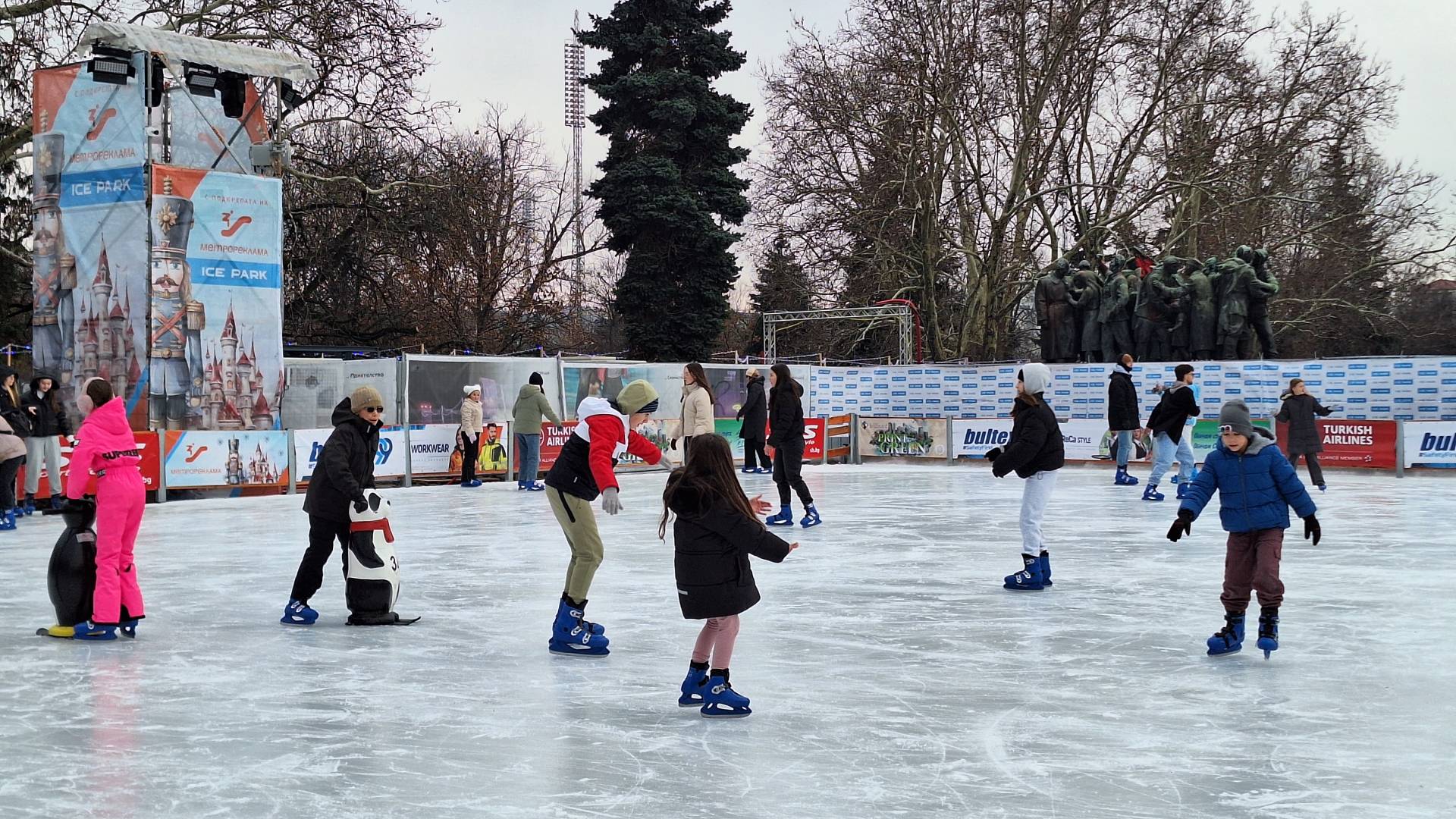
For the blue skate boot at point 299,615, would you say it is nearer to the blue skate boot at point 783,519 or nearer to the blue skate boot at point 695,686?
the blue skate boot at point 695,686

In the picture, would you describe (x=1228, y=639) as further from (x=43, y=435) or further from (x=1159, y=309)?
(x=1159, y=309)

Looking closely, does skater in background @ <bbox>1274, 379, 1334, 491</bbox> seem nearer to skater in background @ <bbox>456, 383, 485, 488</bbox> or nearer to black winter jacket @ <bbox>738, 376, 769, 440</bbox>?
black winter jacket @ <bbox>738, 376, 769, 440</bbox>

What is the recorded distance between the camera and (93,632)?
316 inches

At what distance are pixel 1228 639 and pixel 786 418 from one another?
7.00 meters

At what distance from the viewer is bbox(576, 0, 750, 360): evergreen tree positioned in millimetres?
37812

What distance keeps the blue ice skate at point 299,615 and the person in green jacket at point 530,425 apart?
35.1 ft

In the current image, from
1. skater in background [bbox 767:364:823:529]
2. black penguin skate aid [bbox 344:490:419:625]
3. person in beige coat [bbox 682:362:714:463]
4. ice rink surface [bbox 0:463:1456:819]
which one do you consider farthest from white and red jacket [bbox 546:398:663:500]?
skater in background [bbox 767:364:823:529]

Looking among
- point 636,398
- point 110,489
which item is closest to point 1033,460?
point 636,398

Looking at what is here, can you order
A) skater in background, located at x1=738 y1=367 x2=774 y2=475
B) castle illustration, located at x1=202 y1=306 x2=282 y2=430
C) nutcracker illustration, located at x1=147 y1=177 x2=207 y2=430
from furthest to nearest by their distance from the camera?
1. castle illustration, located at x1=202 y1=306 x2=282 y2=430
2. nutcracker illustration, located at x1=147 y1=177 x2=207 y2=430
3. skater in background, located at x1=738 y1=367 x2=774 y2=475

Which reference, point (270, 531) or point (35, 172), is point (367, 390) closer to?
point (270, 531)

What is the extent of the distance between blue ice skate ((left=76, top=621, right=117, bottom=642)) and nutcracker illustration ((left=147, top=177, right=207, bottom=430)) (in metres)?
12.1

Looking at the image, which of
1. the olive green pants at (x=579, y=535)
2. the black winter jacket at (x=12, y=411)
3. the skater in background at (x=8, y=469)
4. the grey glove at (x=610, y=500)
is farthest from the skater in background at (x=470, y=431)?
the grey glove at (x=610, y=500)

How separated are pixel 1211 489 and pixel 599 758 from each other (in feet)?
12.1

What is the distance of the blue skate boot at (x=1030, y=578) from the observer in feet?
32.7
